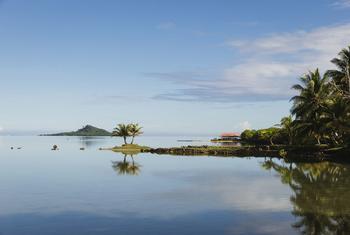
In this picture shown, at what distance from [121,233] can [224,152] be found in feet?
175

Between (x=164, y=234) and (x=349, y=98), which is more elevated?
(x=349, y=98)

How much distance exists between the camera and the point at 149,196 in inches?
1040

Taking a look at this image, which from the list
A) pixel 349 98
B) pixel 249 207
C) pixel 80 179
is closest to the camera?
pixel 249 207

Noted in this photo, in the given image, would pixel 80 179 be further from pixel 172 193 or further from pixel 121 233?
pixel 121 233

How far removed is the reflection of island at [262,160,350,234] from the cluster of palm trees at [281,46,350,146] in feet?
34.7

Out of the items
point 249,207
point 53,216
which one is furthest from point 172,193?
point 53,216

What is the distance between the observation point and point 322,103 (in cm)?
5516

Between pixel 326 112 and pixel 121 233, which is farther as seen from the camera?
pixel 326 112

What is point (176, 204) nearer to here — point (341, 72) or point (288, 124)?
point (341, 72)

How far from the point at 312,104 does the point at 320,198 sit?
32418mm

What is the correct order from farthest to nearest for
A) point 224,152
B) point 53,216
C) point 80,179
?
point 224,152, point 80,179, point 53,216

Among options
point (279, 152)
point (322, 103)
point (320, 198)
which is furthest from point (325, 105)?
point (320, 198)

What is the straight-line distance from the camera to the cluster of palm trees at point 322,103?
172 feet

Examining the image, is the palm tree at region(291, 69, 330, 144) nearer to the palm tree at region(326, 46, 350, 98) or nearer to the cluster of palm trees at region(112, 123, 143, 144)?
the palm tree at region(326, 46, 350, 98)
